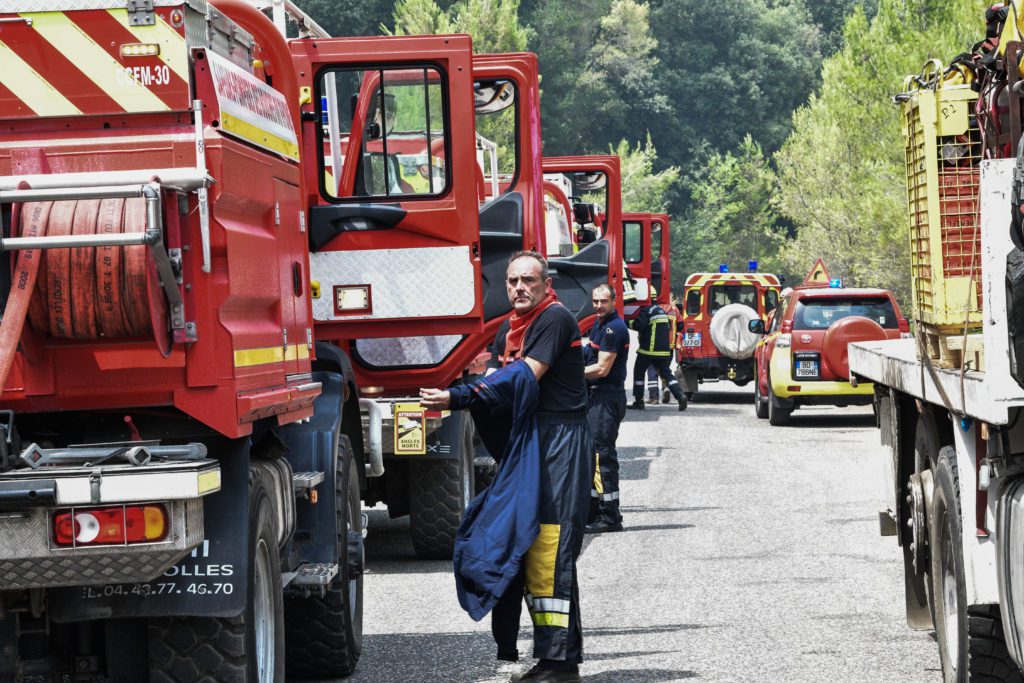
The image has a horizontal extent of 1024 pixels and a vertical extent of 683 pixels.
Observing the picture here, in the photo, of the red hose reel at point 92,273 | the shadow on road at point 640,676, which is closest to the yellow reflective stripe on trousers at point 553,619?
the shadow on road at point 640,676

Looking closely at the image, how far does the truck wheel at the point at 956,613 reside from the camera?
20.3 feet

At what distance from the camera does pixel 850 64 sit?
40094mm

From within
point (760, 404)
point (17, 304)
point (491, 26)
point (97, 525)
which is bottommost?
point (760, 404)

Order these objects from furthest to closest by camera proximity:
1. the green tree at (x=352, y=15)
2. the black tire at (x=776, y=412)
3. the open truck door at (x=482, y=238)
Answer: the green tree at (x=352, y=15), the black tire at (x=776, y=412), the open truck door at (x=482, y=238)

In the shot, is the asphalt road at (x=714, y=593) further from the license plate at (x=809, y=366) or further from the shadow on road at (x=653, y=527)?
the license plate at (x=809, y=366)

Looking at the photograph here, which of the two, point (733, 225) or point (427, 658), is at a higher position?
point (733, 225)

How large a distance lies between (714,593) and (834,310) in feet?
41.2

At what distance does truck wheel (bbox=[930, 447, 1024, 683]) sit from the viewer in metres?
6.20

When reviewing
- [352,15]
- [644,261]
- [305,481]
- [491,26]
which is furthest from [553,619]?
[352,15]

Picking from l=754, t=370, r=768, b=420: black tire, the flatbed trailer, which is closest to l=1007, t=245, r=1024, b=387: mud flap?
the flatbed trailer

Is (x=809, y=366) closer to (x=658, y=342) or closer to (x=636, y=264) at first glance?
(x=658, y=342)

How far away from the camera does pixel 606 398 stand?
1296cm

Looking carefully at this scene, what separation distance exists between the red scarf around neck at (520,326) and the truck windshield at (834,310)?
14.6m

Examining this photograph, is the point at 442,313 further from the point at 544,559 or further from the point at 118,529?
the point at 118,529
